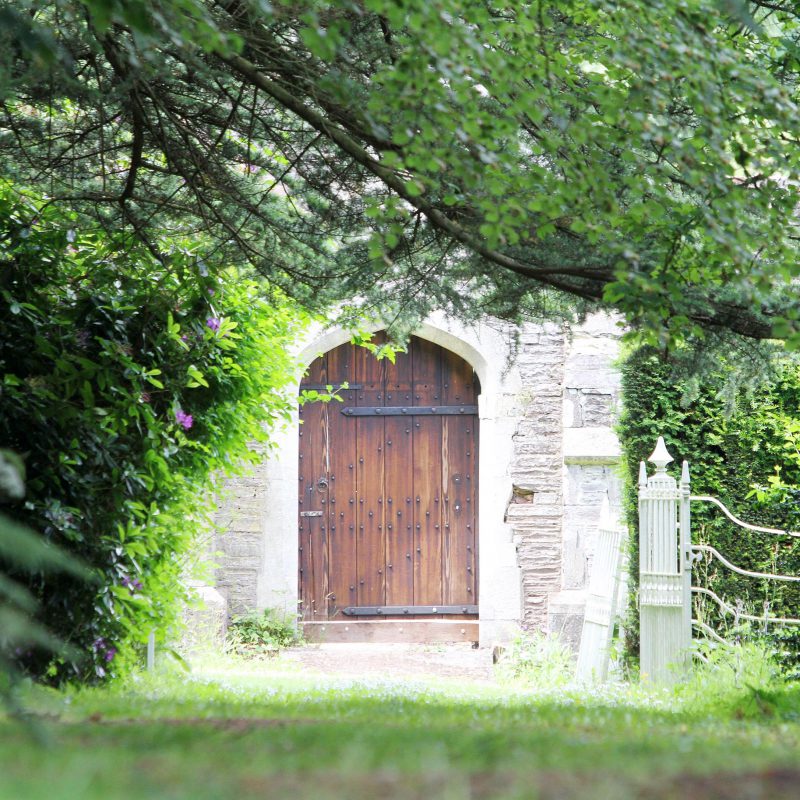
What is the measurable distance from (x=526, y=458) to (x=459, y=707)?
585 centimetres

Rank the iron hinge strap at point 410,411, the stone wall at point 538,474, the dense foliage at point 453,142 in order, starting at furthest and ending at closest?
the iron hinge strap at point 410,411 → the stone wall at point 538,474 → the dense foliage at point 453,142

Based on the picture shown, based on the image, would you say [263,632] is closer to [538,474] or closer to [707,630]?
[538,474]

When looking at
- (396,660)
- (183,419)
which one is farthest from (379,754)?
(396,660)

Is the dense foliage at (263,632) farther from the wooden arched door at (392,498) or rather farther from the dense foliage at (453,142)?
the dense foliage at (453,142)

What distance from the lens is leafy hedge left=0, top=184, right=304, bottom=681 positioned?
12.5ft

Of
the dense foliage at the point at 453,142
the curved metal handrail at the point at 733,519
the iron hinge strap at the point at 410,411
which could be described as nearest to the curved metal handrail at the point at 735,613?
the curved metal handrail at the point at 733,519

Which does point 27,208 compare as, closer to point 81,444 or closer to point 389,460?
point 81,444

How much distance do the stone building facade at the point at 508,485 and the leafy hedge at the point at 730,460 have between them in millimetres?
1182

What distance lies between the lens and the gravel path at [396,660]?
8312mm

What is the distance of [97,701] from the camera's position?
3.24m

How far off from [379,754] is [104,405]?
8.72 feet

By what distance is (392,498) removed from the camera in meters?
9.70

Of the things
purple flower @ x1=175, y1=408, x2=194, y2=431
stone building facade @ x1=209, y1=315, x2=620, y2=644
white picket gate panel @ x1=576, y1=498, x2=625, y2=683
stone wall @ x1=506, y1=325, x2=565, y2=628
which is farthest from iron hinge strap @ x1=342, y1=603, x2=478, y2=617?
purple flower @ x1=175, y1=408, x2=194, y2=431

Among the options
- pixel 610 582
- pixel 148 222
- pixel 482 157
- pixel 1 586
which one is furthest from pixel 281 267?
pixel 610 582
